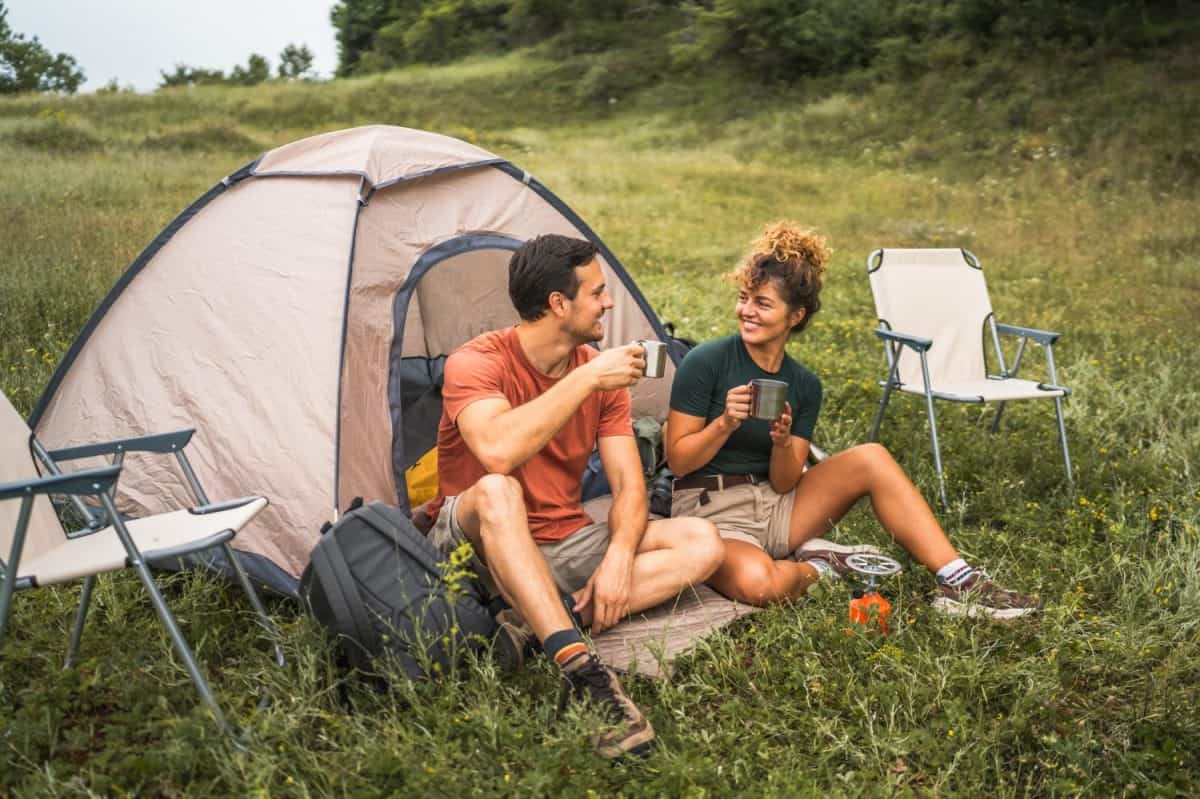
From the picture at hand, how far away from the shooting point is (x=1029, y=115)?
15164mm

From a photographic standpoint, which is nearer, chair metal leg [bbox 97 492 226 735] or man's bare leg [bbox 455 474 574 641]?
chair metal leg [bbox 97 492 226 735]

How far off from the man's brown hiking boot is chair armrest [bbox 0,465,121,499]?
120 cm

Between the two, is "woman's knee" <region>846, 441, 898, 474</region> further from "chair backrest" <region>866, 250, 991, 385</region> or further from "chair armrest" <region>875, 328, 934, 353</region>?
"chair backrest" <region>866, 250, 991, 385</region>

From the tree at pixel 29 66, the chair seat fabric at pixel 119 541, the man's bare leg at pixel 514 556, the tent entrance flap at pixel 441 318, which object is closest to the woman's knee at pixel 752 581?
the man's bare leg at pixel 514 556

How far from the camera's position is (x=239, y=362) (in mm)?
3553

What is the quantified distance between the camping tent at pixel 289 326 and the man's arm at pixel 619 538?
0.80 meters

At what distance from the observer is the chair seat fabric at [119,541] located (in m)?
2.42

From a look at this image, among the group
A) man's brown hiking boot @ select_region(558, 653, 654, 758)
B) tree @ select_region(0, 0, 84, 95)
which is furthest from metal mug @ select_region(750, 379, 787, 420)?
tree @ select_region(0, 0, 84, 95)

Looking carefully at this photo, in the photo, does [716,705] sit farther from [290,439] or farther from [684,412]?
[290,439]

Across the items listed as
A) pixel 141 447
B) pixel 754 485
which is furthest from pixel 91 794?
pixel 754 485

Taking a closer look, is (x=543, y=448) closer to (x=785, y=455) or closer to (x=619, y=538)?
(x=619, y=538)

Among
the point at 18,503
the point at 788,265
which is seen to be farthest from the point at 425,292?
the point at 18,503

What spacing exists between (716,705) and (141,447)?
1.87 m

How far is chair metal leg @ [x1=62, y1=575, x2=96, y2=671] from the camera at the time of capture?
111 inches
